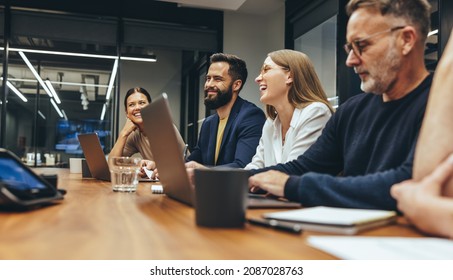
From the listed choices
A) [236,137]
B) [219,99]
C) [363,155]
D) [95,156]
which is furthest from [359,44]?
[219,99]

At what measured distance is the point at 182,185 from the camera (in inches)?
41.5

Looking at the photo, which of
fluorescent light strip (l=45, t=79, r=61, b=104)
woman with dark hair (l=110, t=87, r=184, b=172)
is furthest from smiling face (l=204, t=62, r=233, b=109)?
fluorescent light strip (l=45, t=79, r=61, b=104)

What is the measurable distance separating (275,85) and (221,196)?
169cm

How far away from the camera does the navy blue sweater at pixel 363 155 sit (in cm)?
102

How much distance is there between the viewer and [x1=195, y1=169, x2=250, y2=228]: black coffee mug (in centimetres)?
73

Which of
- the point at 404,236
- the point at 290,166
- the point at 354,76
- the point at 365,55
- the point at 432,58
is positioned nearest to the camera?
the point at 404,236

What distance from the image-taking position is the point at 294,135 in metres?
2.11

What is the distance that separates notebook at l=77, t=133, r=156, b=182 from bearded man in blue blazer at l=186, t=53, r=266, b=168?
736 mm

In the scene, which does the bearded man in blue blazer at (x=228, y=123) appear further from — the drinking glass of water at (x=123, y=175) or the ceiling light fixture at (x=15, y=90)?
the ceiling light fixture at (x=15, y=90)

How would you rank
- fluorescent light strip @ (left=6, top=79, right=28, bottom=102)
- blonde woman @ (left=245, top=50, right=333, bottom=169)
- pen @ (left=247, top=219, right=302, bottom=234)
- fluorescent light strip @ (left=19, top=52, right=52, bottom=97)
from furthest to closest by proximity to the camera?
fluorescent light strip @ (left=19, top=52, right=52, bottom=97), fluorescent light strip @ (left=6, top=79, right=28, bottom=102), blonde woman @ (left=245, top=50, right=333, bottom=169), pen @ (left=247, top=219, right=302, bottom=234)

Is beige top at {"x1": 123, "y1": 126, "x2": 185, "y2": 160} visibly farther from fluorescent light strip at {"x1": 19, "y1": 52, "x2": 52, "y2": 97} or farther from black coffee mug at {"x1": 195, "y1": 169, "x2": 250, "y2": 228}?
black coffee mug at {"x1": 195, "y1": 169, "x2": 250, "y2": 228}
